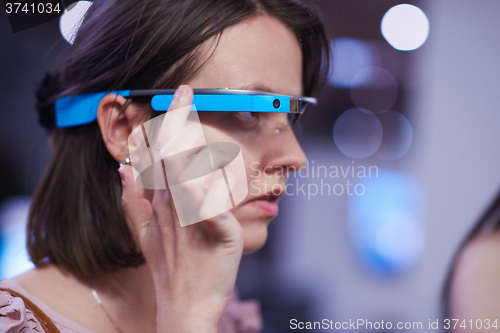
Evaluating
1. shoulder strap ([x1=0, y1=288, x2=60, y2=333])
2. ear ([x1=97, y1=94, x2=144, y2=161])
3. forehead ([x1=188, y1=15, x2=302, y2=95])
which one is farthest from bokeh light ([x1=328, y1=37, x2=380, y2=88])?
shoulder strap ([x1=0, y1=288, x2=60, y2=333])

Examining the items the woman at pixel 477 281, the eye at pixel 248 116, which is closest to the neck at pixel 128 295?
the eye at pixel 248 116

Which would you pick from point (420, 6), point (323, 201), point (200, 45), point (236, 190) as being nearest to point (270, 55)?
point (200, 45)

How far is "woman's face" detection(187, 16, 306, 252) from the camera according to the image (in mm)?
536

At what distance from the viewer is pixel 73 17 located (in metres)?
0.62

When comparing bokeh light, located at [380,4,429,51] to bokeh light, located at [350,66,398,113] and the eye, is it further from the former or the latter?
the eye

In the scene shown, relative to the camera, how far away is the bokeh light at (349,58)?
0.75 m

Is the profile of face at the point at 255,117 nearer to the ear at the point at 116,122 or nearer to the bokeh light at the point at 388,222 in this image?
the ear at the point at 116,122

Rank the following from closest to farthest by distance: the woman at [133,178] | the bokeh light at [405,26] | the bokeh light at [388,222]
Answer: the woman at [133,178] < the bokeh light at [405,26] < the bokeh light at [388,222]

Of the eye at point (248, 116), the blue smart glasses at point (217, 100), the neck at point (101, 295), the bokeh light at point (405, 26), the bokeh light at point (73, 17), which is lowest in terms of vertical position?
the neck at point (101, 295)

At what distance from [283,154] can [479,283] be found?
15.6 inches

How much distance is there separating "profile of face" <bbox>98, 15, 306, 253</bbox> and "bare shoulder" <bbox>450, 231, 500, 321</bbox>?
35 cm

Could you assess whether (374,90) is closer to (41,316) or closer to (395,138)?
(395,138)

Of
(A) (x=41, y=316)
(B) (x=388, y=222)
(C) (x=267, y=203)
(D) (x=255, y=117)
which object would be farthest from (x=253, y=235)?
(B) (x=388, y=222)

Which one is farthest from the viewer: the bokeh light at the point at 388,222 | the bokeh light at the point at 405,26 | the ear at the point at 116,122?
the bokeh light at the point at 388,222
